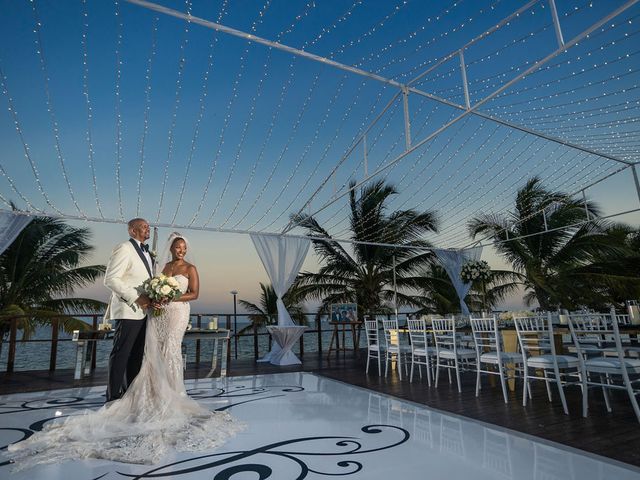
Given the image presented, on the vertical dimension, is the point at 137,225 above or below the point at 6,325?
above

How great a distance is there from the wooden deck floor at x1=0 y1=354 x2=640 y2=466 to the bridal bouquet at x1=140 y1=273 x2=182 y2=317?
100 inches

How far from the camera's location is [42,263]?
8.08 metres

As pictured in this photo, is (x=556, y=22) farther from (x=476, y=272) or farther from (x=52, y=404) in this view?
(x=52, y=404)

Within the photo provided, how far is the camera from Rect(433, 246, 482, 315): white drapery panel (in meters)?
9.33

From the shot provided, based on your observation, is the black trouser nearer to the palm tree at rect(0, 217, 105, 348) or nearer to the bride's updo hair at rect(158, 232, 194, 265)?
the bride's updo hair at rect(158, 232, 194, 265)

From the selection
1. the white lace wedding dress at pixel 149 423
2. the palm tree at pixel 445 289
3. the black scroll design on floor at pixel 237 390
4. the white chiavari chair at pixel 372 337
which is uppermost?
the palm tree at pixel 445 289

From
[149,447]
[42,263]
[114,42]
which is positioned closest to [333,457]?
[149,447]

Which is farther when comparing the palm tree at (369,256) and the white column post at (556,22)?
the palm tree at (369,256)

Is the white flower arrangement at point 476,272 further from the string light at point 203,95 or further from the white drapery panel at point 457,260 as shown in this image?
the string light at point 203,95

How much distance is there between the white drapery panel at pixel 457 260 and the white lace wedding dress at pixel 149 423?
24.3ft

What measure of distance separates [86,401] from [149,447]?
2252 millimetres

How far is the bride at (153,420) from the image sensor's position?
229 centimetres

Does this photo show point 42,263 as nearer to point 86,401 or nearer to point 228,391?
point 86,401

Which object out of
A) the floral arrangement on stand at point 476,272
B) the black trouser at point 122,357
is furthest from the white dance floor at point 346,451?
the floral arrangement on stand at point 476,272
